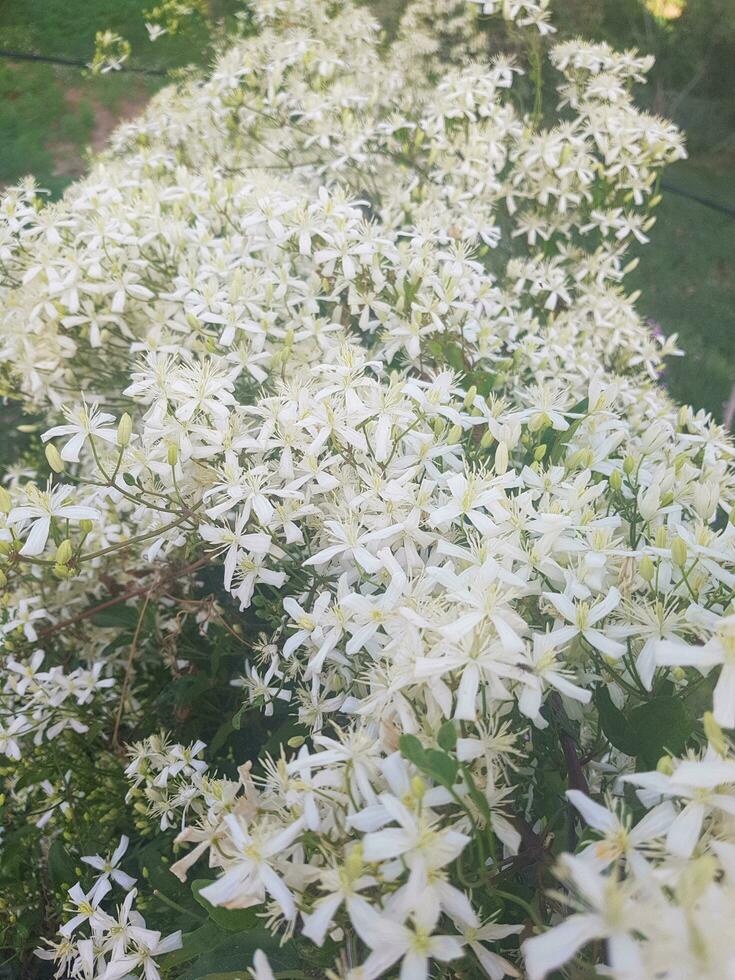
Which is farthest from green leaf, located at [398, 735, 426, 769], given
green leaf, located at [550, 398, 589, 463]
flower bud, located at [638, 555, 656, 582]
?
green leaf, located at [550, 398, 589, 463]

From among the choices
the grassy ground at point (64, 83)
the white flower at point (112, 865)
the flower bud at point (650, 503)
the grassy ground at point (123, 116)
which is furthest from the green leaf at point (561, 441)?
the grassy ground at point (64, 83)

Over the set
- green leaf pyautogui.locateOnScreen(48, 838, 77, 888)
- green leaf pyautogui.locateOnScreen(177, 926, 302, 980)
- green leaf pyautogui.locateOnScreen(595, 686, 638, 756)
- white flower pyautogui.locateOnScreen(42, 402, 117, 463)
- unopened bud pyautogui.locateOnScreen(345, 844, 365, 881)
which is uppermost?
green leaf pyautogui.locateOnScreen(595, 686, 638, 756)

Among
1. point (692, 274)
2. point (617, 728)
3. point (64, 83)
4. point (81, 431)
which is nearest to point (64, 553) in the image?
point (81, 431)

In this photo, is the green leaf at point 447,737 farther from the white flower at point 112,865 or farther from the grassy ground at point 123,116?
the grassy ground at point 123,116

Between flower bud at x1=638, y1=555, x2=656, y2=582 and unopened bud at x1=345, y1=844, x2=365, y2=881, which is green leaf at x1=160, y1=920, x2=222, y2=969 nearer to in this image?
unopened bud at x1=345, y1=844, x2=365, y2=881

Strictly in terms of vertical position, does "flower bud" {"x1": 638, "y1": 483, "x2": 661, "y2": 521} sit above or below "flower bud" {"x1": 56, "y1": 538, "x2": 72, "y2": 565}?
above

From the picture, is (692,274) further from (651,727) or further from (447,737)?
(447,737)

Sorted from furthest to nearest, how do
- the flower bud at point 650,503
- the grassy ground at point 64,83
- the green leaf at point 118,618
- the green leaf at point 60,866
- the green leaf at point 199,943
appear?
the grassy ground at point 64,83 < the green leaf at point 118,618 < the green leaf at point 60,866 < the flower bud at point 650,503 < the green leaf at point 199,943

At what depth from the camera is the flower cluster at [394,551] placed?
67 cm

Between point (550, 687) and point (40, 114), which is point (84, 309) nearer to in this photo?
point (550, 687)

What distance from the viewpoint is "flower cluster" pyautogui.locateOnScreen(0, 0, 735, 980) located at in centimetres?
67

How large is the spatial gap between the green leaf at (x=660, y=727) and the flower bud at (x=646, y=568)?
6.5 inches

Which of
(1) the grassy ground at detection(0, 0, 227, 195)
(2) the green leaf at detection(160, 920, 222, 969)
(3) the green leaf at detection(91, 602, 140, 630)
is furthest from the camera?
(1) the grassy ground at detection(0, 0, 227, 195)

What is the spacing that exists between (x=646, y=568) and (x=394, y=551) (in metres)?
0.35
